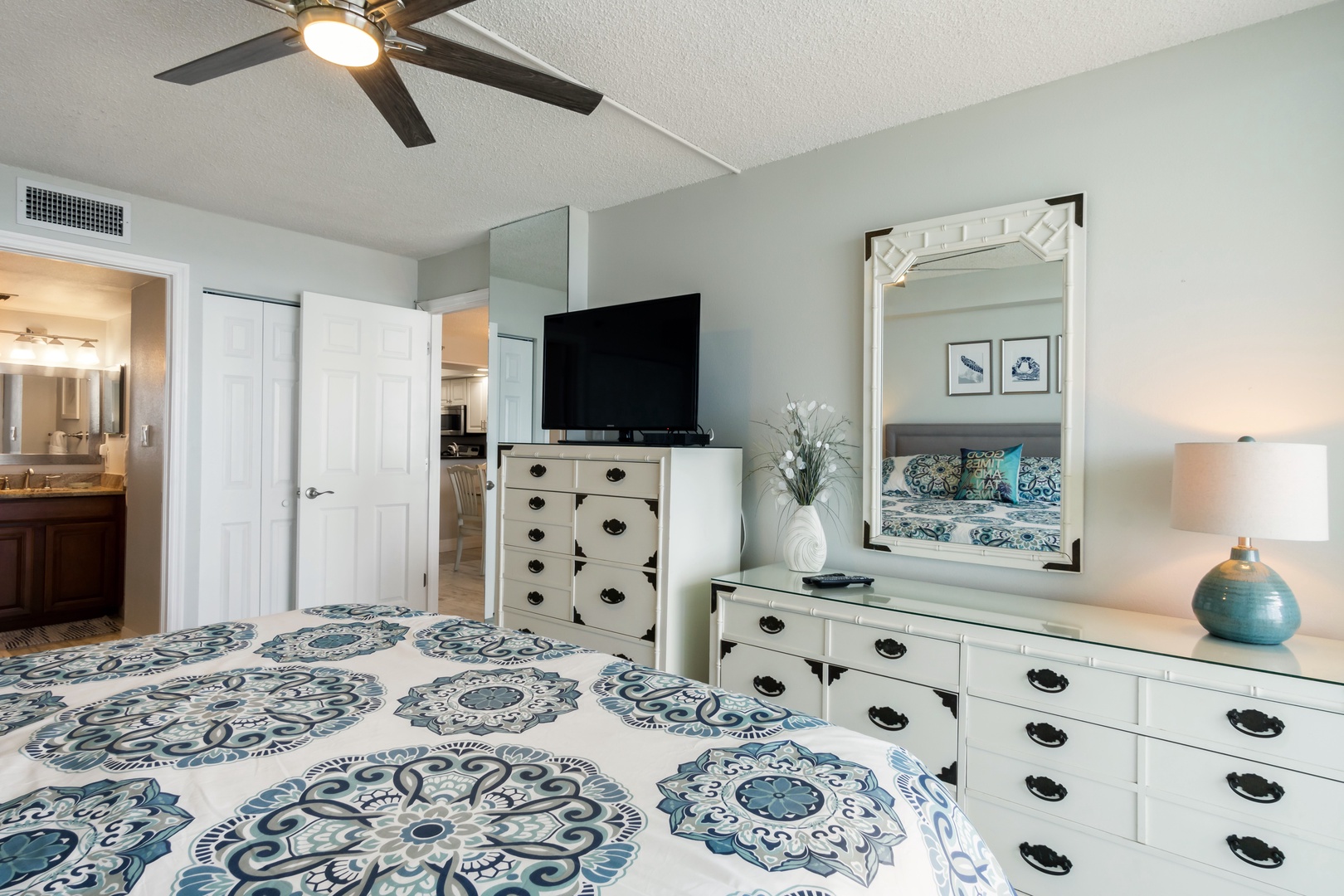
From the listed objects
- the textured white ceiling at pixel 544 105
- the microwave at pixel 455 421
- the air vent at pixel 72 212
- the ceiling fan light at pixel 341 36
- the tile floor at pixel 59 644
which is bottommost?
the tile floor at pixel 59 644

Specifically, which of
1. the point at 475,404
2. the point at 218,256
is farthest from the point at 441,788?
the point at 475,404

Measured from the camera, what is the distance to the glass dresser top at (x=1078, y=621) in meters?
1.64

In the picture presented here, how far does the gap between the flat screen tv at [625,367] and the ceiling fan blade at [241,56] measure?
156cm

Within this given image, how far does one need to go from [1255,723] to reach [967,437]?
3.63 feet

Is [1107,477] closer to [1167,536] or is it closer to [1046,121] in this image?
[1167,536]

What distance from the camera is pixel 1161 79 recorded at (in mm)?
2098

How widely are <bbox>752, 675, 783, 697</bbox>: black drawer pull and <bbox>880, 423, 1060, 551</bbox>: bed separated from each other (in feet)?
2.30

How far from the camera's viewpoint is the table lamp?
5.44 ft

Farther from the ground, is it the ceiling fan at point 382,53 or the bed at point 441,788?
the ceiling fan at point 382,53

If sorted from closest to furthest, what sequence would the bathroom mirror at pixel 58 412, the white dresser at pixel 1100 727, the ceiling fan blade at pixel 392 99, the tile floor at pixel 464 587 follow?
the white dresser at pixel 1100 727, the ceiling fan blade at pixel 392 99, the tile floor at pixel 464 587, the bathroom mirror at pixel 58 412

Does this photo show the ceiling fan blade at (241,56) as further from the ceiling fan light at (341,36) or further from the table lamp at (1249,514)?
the table lamp at (1249,514)

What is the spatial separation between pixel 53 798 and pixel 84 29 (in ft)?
7.44

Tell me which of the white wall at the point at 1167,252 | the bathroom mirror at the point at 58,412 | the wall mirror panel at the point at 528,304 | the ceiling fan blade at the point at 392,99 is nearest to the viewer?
the ceiling fan blade at the point at 392,99

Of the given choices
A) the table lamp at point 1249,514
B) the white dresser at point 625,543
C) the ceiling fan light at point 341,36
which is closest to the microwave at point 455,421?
the white dresser at point 625,543
